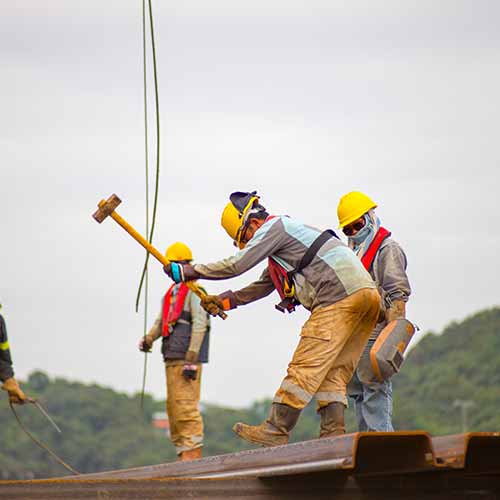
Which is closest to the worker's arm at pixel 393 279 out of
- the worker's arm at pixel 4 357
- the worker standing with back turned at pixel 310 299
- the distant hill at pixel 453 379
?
the worker standing with back turned at pixel 310 299

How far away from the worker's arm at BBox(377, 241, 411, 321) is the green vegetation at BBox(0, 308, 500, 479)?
45979 mm

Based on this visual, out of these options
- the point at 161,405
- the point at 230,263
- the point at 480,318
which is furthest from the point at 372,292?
the point at 480,318

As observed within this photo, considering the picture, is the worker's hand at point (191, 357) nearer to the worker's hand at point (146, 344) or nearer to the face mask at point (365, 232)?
the worker's hand at point (146, 344)

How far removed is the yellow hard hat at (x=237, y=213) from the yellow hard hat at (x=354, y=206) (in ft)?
3.26

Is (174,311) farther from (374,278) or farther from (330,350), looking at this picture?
(330,350)

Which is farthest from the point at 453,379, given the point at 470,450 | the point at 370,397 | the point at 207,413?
the point at 470,450

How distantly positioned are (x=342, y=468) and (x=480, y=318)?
72.7 m

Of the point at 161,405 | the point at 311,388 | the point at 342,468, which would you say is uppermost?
the point at 161,405

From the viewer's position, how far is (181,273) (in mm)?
9719

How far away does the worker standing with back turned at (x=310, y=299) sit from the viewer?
931 centimetres

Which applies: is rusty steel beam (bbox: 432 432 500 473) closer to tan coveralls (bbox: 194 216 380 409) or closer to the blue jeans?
tan coveralls (bbox: 194 216 380 409)

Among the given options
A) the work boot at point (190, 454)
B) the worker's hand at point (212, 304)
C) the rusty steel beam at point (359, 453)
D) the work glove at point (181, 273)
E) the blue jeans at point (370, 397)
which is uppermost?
the work glove at point (181, 273)

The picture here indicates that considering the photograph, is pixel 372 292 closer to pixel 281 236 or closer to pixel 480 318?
pixel 281 236

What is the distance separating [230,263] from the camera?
9.50 metres
